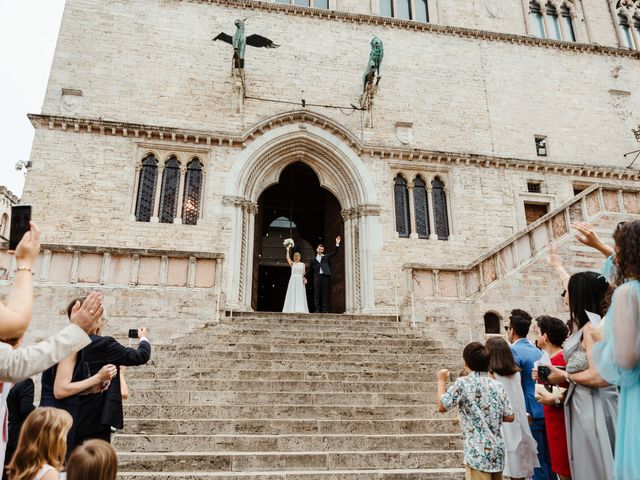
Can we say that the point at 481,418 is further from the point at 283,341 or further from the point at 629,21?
the point at 629,21

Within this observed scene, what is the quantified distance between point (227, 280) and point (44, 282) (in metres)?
4.14

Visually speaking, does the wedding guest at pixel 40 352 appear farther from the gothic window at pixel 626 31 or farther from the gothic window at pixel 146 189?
the gothic window at pixel 626 31

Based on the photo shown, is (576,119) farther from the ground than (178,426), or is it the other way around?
(576,119)

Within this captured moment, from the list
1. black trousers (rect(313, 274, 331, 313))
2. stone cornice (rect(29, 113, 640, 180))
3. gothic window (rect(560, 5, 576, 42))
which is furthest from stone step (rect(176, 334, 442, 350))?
gothic window (rect(560, 5, 576, 42))

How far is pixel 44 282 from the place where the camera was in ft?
28.8

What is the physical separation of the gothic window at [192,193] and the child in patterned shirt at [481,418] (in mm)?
9997

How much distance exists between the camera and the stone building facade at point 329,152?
991cm

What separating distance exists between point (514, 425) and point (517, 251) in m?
6.97

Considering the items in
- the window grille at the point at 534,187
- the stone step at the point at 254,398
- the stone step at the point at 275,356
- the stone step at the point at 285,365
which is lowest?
the stone step at the point at 254,398

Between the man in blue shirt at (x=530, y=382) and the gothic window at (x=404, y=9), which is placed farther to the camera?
the gothic window at (x=404, y=9)

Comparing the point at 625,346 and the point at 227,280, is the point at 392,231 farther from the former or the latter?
the point at 625,346

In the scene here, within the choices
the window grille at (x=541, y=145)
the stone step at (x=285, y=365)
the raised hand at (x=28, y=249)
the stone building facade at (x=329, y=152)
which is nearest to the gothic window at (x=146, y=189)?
the stone building facade at (x=329, y=152)

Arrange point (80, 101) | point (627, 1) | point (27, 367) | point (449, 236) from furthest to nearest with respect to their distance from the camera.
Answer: point (627, 1) → point (449, 236) → point (80, 101) → point (27, 367)

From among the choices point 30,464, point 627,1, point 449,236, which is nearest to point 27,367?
point 30,464
